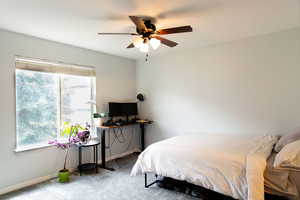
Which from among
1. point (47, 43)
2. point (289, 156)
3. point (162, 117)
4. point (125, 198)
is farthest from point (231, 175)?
point (47, 43)

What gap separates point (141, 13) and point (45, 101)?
2.27 m

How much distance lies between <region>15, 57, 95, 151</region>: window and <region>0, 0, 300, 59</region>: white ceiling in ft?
2.07

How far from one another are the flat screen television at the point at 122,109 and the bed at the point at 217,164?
1.66 m

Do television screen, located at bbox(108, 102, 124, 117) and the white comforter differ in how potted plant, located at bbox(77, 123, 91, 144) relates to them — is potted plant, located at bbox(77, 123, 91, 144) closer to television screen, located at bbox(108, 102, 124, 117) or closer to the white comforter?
television screen, located at bbox(108, 102, 124, 117)

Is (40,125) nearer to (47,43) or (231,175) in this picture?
(47,43)

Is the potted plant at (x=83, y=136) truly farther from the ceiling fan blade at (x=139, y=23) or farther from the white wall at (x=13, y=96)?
the ceiling fan blade at (x=139, y=23)

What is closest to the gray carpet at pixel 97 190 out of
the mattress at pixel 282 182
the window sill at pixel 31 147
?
the window sill at pixel 31 147

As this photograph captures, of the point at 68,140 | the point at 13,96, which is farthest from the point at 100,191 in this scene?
the point at 13,96

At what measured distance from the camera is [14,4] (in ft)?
7.00

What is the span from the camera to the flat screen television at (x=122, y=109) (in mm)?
4328

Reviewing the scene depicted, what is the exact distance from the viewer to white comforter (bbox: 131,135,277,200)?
2.04 metres

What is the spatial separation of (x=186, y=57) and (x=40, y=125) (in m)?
3.10

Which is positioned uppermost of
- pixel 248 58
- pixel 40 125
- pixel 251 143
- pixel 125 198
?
pixel 248 58

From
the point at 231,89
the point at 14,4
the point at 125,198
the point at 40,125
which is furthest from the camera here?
the point at 231,89
